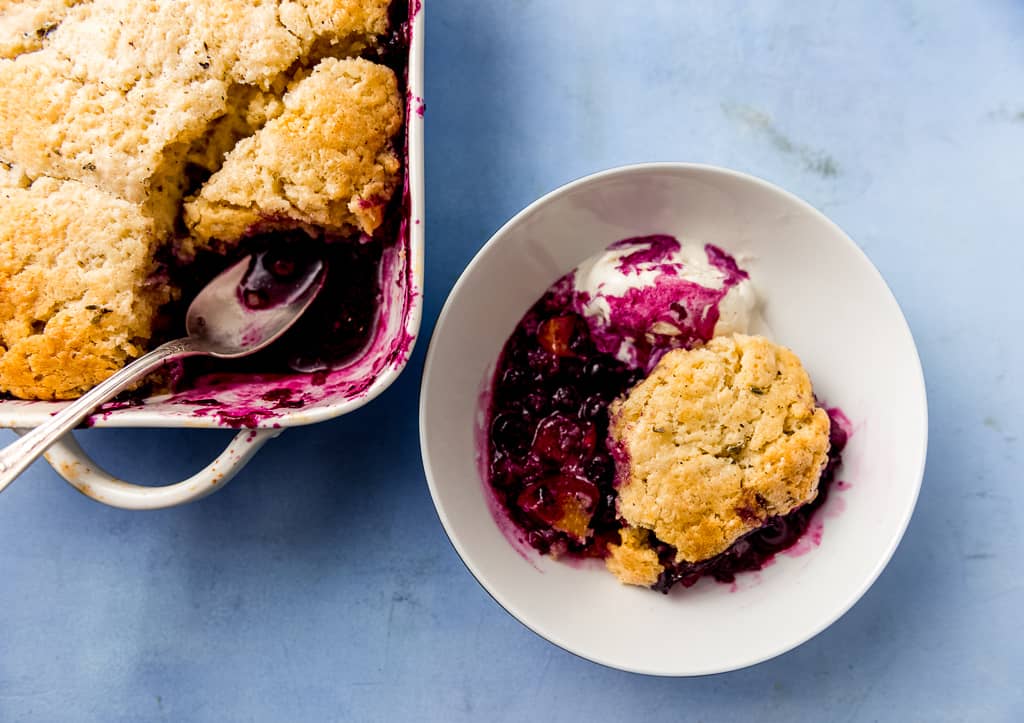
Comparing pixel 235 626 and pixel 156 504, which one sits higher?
pixel 156 504

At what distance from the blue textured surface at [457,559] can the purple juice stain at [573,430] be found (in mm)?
288

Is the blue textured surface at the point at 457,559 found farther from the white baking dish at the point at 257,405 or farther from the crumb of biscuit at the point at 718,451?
the crumb of biscuit at the point at 718,451

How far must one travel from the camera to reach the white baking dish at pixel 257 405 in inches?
67.1

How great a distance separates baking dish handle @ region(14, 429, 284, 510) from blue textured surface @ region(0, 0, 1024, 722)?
0.42 meters

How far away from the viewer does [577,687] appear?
7.23 ft

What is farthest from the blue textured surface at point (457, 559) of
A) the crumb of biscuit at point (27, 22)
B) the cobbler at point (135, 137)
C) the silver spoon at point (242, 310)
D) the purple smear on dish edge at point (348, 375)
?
the crumb of biscuit at point (27, 22)

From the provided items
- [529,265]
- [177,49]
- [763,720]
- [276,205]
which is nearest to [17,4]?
[177,49]

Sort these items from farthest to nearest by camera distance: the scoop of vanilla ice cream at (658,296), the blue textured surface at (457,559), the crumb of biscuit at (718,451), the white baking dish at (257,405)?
the blue textured surface at (457,559) < the scoop of vanilla ice cream at (658,296) < the crumb of biscuit at (718,451) < the white baking dish at (257,405)

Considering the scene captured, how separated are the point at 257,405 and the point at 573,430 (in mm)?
852

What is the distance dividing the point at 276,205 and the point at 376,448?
2.62ft

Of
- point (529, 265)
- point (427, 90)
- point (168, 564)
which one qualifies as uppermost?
point (427, 90)

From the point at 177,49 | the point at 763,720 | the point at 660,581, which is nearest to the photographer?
the point at 177,49

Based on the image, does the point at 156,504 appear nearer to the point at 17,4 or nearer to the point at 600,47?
the point at 17,4

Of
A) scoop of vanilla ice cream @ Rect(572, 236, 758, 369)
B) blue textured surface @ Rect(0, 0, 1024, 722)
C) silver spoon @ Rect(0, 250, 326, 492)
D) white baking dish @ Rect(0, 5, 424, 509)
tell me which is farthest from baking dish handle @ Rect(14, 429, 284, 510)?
scoop of vanilla ice cream @ Rect(572, 236, 758, 369)
